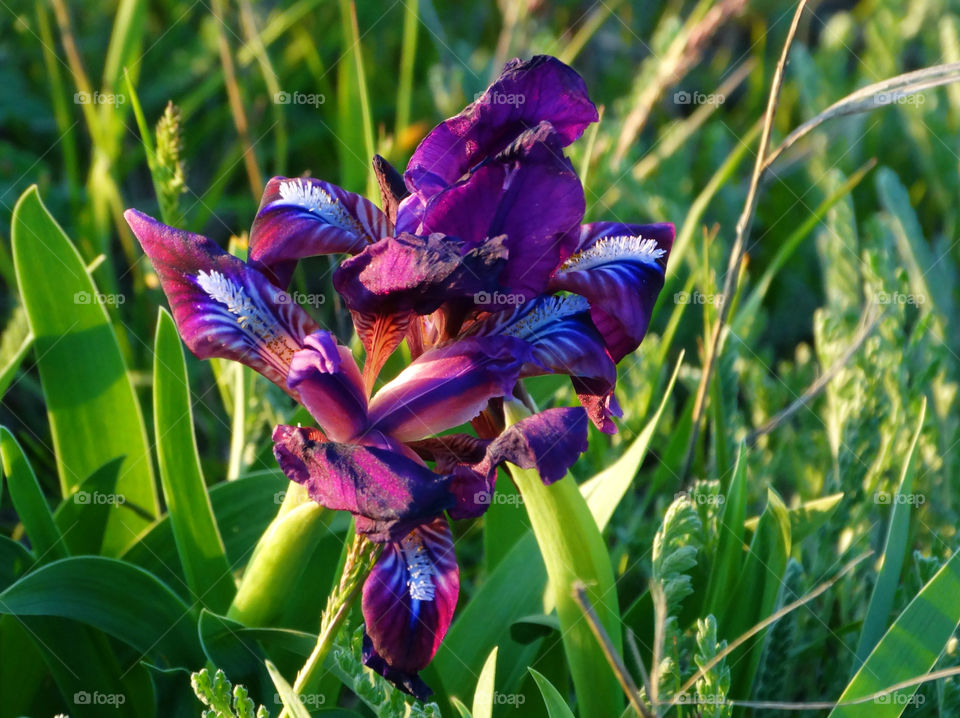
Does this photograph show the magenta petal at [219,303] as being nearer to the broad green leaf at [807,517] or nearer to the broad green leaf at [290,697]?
the broad green leaf at [290,697]

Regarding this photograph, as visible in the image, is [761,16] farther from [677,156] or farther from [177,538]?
[177,538]

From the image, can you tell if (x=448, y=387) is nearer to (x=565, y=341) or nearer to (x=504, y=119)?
(x=565, y=341)

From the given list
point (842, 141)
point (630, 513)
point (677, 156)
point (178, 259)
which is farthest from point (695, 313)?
point (178, 259)

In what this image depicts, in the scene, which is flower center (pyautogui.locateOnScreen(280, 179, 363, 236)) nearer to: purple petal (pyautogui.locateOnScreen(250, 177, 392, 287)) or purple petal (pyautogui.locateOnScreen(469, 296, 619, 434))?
purple petal (pyautogui.locateOnScreen(250, 177, 392, 287))

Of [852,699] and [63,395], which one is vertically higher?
[63,395]

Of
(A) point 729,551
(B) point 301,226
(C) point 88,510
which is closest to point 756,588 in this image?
(A) point 729,551

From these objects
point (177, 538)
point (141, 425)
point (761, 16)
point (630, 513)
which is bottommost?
point (630, 513)

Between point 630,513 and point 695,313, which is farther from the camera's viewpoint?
point 695,313
